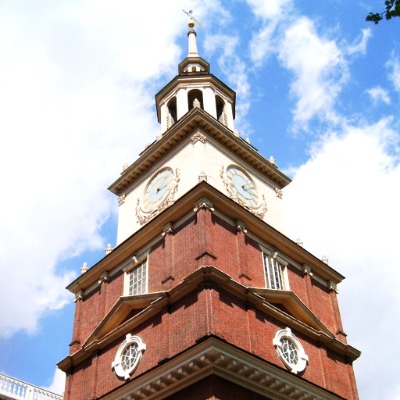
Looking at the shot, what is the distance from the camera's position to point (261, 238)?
28.5 m

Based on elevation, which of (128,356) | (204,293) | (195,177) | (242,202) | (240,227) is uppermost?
(195,177)

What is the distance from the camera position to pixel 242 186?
3092 cm

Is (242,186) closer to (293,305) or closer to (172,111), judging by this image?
(293,305)

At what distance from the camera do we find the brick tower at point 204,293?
22.8 metres

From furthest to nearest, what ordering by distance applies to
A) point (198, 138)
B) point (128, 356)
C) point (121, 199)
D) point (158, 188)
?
point (121, 199), point (158, 188), point (198, 138), point (128, 356)


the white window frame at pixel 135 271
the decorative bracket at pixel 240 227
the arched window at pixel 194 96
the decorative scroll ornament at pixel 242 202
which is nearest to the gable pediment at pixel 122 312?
the white window frame at pixel 135 271

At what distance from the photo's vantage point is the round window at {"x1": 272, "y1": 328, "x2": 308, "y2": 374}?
2498cm

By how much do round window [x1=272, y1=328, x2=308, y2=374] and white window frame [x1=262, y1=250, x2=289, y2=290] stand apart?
238cm

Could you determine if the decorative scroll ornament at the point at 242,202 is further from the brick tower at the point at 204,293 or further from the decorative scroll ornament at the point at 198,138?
the decorative scroll ornament at the point at 198,138

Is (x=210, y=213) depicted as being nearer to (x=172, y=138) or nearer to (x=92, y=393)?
(x=172, y=138)

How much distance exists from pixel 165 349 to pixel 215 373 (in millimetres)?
2792

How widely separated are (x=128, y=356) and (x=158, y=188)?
8.87 metres

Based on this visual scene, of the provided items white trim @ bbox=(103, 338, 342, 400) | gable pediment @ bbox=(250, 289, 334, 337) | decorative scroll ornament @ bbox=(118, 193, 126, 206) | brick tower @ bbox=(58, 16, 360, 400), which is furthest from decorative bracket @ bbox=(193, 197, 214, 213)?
decorative scroll ornament @ bbox=(118, 193, 126, 206)

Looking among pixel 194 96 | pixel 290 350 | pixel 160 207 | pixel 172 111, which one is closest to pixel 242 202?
pixel 160 207
